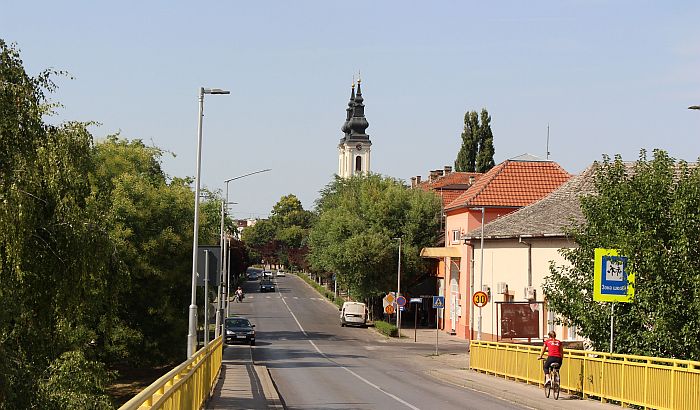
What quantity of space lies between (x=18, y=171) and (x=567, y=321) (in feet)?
55.4

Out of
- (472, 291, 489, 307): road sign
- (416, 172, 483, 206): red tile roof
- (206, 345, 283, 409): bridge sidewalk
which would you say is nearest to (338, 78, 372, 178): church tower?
(416, 172, 483, 206): red tile roof

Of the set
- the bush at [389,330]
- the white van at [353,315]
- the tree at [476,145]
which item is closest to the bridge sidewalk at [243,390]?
the bush at [389,330]

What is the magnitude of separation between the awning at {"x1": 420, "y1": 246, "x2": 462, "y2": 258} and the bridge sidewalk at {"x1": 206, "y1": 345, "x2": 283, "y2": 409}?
33.6m

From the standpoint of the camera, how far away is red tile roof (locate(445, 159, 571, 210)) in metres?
66.0

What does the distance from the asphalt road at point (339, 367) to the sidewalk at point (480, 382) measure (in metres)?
0.41

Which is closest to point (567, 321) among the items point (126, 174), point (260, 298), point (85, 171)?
point (85, 171)

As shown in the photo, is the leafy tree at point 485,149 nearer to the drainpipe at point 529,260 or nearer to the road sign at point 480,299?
the drainpipe at point 529,260

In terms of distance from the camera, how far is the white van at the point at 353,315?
74.1 metres

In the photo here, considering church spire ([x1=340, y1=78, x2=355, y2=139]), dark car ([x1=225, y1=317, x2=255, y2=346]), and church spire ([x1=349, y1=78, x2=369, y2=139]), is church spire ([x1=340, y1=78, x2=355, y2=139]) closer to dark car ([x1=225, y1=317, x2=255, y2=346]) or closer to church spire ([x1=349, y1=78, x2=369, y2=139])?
church spire ([x1=349, y1=78, x2=369, y2=139])

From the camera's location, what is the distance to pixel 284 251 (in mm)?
191500

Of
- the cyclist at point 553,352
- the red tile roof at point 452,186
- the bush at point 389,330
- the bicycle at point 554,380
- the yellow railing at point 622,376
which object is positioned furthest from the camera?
the red tile roof at point 452,186

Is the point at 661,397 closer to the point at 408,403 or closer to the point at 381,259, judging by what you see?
the point at 408,403

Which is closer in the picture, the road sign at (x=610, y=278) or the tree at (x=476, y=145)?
the road sign at (x=610, y=278)

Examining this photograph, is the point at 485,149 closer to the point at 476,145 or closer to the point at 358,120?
the point at 476,145
